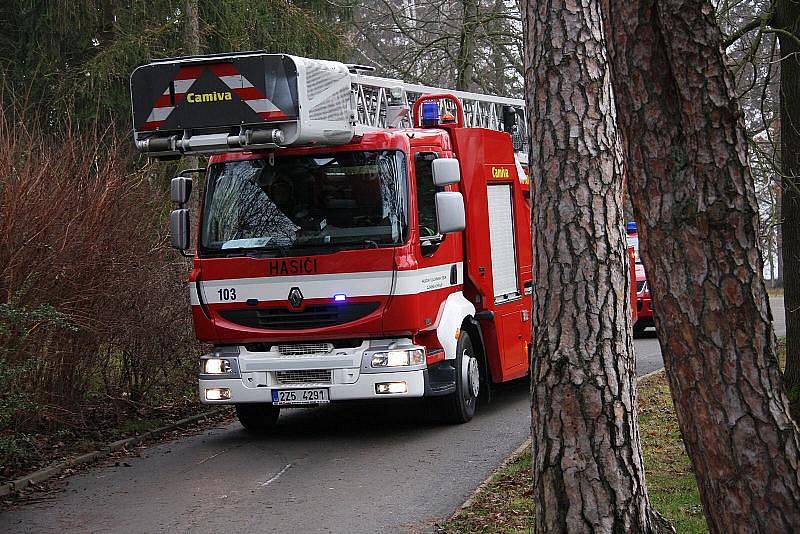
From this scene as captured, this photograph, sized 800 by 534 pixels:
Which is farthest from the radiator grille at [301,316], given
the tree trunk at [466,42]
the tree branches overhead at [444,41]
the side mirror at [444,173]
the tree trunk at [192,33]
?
the tree trunk at [466,42]

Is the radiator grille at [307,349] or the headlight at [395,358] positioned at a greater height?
the radiator grille at [307,349]

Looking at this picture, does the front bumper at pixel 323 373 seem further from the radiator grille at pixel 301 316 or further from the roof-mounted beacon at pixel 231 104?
the roof-mounted beacon at pixel 231 104

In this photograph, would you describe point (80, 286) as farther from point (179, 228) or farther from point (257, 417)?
point (257, 417)

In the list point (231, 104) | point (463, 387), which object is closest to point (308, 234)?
point (231, 104)

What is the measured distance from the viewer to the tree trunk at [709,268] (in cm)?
382

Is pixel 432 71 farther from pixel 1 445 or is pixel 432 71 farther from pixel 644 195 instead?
pixel 644 195

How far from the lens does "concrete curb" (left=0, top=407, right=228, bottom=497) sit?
31.0 feet

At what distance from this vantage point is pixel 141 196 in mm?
12508

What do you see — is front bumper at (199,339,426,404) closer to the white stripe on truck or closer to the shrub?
the white stripe on truck

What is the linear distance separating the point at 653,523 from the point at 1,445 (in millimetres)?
5105

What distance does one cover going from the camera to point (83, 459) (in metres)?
10.7

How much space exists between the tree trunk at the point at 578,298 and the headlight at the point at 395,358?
4975 millimetres

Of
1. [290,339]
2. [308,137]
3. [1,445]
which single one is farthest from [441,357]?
[1,445]

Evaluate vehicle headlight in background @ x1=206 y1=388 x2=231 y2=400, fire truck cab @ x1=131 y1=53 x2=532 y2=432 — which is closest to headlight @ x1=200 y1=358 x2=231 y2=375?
fire truck cab @ x1=131 y1=53 x2=532 y2=432
